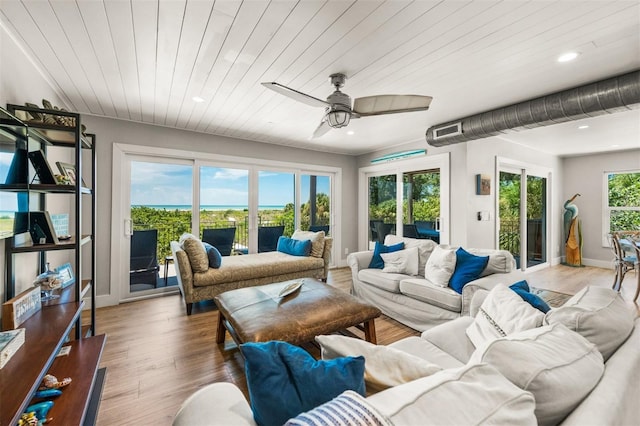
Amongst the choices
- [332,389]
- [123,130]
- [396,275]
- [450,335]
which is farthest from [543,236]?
[123,130]

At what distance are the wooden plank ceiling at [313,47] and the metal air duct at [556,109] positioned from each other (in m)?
0.10

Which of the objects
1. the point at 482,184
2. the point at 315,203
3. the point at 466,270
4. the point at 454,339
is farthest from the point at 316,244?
the point at 454,339

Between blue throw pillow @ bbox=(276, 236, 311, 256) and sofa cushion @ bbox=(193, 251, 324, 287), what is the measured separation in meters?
0.09

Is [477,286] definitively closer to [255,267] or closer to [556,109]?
[556,109]

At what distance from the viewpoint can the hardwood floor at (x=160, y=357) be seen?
1804 mm

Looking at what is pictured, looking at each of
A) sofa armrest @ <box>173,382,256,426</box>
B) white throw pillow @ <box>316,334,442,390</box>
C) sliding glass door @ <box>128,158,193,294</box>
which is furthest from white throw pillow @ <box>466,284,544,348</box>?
sliding glass door @ <box>128,158,193,294</box>

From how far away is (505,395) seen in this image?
2.26ft

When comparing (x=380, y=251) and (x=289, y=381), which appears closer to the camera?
(x=289, y=381)

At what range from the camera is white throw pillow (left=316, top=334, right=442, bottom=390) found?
0.88m

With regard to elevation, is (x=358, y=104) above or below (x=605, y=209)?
above

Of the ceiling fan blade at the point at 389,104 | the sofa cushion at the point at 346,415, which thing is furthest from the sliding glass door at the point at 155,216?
the sofa cushion at the point at 346,415

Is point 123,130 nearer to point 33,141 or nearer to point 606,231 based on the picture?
point 33,141

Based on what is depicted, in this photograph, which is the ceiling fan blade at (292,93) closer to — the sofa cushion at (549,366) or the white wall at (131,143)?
the sofa cushion at (549,366)

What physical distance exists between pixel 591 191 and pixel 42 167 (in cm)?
893
